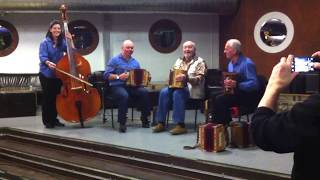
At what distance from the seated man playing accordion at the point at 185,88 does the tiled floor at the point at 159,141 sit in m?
0.22

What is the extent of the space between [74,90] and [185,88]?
4.67ft

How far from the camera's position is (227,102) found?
4680mm

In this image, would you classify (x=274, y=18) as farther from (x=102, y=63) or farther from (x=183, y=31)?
(x=102, y=63)

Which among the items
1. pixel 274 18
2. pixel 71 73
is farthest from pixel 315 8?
pixel 71 73

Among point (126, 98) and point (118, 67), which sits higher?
point (118, 67)

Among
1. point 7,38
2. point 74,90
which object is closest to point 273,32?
point 74,90

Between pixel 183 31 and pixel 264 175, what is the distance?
5460 mm

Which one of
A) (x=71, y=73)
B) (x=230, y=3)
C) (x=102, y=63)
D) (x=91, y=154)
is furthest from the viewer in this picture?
(x=102, y=63)

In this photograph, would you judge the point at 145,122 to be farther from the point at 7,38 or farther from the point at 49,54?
the point at 7,38

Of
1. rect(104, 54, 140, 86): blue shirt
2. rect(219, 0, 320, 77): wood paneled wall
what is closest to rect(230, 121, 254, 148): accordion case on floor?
rect(104, 54, 140, 86): blue shirt

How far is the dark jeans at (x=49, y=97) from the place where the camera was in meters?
5.66

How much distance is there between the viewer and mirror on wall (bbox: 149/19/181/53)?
858 cm

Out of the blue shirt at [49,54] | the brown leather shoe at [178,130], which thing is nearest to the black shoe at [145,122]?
the brown leather shoe at [178,130]

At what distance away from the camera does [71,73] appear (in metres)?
5.35
